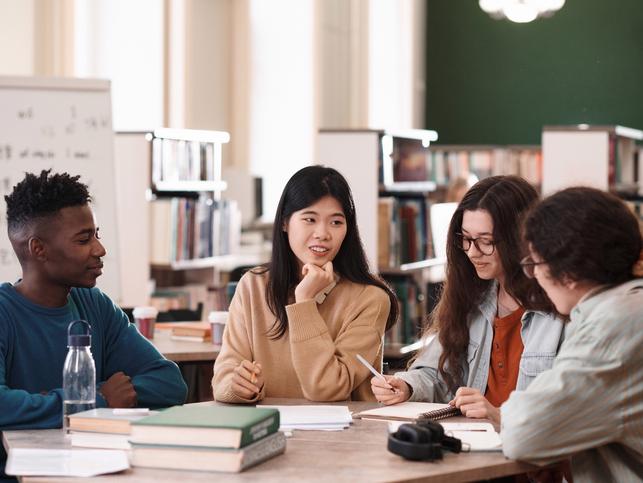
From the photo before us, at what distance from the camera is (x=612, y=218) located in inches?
79.0

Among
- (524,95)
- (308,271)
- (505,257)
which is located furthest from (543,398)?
(524,95)

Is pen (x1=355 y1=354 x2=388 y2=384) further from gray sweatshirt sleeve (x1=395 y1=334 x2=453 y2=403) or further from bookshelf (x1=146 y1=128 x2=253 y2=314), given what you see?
bookshelf (x1=146 y1=128 x2=253 y2=314)

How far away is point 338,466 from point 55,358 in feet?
2.85

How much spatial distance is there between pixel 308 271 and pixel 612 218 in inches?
36.7

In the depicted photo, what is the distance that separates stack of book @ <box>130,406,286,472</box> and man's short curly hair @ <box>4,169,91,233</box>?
0.75m

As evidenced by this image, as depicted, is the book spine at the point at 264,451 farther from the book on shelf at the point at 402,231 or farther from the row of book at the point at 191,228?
the row of book at the point at 191,228

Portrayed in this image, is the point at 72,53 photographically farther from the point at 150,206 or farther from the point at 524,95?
the point at 524,95

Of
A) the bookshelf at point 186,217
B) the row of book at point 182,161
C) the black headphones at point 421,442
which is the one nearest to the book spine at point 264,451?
the black headphones at point 421,442

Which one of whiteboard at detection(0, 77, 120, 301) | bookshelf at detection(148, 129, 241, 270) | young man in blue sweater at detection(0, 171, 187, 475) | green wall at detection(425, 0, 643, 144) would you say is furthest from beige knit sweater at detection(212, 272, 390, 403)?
green wall at detection(425, 0, 643, 144)

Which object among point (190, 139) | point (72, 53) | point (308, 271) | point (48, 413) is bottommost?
point (48, 413)

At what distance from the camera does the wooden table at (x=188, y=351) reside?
12.2 ft

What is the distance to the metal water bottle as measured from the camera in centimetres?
227

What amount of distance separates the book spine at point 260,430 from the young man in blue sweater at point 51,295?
545 millimetres

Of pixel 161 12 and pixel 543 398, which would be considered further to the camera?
pixel 161 12
